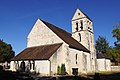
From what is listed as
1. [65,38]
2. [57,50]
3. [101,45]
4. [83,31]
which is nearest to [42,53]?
[57,50]

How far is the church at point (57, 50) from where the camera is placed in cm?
2930

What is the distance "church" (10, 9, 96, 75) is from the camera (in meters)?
29.3

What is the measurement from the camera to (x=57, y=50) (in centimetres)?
2989

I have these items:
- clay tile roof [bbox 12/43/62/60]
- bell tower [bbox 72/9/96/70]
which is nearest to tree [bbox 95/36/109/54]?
bell tower [bbox 72/9/96/70]

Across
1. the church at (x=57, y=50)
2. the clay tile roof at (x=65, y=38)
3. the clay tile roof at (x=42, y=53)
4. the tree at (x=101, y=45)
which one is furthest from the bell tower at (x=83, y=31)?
the tree at (x=101, y=45)

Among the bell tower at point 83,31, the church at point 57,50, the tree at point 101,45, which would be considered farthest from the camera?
the tree at point 101,45

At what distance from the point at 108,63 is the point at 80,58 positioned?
1902 centimetres

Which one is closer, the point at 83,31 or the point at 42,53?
the point at 42,53

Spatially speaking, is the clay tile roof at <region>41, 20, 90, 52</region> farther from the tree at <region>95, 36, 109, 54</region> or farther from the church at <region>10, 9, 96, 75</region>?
the tree at <region>95, 36, 109, 54</region>

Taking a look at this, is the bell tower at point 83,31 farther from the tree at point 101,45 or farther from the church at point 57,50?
the tree at point 101,45

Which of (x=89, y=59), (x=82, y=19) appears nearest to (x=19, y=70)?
(x=89, y=59)

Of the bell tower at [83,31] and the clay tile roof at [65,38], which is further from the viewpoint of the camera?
the bell tower at [83,31]

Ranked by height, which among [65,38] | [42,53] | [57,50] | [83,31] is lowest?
[42,53]

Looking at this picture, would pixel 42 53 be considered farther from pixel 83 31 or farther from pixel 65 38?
pixel 83 31
